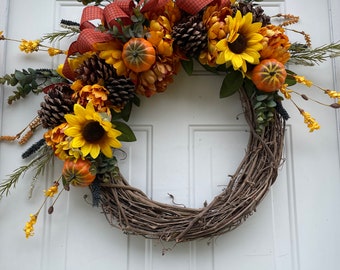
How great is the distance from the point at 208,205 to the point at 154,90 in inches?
12.6

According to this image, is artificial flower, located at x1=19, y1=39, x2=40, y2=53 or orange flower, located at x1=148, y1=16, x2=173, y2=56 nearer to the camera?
orange flower, located at x1=148, y1=16, x2=173, y2=56

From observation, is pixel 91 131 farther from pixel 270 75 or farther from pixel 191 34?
pixel 270 75

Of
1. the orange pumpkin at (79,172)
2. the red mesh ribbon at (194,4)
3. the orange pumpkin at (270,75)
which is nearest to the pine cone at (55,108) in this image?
the orange pumpkin at (79,172)

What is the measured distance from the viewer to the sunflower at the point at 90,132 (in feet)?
2.80

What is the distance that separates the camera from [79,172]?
2.85 feet

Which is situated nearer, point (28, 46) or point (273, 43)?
point (273, 43)

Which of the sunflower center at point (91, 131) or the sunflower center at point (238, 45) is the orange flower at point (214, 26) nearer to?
the sunflower center at point (238, 45)

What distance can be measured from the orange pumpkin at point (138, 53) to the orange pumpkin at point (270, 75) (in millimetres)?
261

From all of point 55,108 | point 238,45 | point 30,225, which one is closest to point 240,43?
point 238,45

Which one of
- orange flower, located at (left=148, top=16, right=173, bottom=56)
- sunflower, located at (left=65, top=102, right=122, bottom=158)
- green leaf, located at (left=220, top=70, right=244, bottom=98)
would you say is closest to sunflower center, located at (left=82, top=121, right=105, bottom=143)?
sunflower, located at (left=65, top=102, right=122, bottom=158)

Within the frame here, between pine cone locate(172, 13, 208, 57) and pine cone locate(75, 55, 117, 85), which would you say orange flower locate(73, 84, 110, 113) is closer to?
pine cone locate(75, 55, 117, 85)

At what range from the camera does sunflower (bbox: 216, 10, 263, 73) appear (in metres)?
0.88

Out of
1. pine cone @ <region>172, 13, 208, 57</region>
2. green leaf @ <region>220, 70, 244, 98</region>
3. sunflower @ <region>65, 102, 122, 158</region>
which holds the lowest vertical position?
sunflower @ <region>65, 102, 122, 158</region>

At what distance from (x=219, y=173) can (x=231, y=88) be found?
0.24 meters
